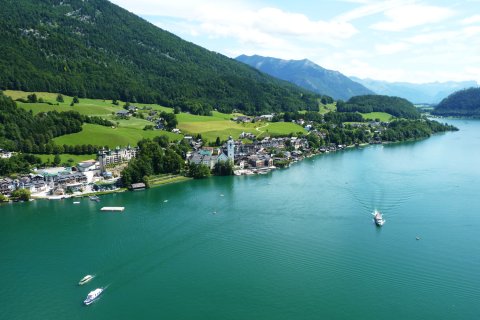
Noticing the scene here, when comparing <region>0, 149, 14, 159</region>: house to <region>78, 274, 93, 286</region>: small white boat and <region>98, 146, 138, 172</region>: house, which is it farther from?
<region>78, 274, 93, 286</region>: small white boat

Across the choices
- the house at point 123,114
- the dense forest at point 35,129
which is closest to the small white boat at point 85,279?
the dense forest at point 35,129

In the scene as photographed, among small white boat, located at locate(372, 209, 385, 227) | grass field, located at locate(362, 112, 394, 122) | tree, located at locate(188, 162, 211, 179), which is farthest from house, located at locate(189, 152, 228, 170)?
grass field, located at locate(362, 112, 394, 122)

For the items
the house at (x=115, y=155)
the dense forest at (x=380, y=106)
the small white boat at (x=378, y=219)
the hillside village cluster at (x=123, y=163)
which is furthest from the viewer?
the dense forest at (x=380, y=106)

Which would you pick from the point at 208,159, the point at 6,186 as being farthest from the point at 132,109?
the point at 6,186

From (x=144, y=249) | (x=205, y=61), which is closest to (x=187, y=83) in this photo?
(x=205, y=61)

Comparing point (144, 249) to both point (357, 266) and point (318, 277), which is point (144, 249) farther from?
point (357, 266)

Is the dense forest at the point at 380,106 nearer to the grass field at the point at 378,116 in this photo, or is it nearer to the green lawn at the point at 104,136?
the grass field at the point at 378,116
